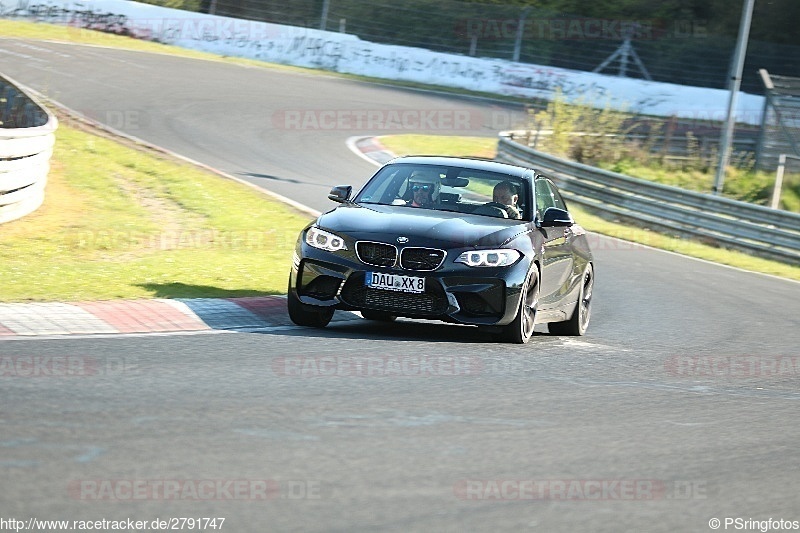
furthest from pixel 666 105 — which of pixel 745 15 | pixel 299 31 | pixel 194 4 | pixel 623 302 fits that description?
pixel 623 302

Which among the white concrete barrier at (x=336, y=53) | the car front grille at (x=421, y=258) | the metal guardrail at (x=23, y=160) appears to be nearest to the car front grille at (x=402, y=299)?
the car front grille at (x=421, y=258)

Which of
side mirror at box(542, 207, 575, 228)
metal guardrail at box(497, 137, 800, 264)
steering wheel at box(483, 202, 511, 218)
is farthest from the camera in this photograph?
metal guardrail at box(497, 137, 800, 264)

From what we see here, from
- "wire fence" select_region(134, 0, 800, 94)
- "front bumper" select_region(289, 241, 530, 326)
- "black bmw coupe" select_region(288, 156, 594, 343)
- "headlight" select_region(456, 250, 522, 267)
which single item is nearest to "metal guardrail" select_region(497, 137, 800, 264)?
"black bmw coupe" select_region(288, 156, 594, 343)

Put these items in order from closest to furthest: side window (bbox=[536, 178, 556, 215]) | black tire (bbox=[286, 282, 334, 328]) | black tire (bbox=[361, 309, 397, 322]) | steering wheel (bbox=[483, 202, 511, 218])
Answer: black tire (bbox=[361, 309, 397, 322]), black tire (bbox=[286, 282, 334, 328]), steering wheel (bbox=[483, 202, 511, 218]), side window (bbox=[536, 178, 556, 215])

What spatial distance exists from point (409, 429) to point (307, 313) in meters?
3.72

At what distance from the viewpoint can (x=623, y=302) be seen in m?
14.7

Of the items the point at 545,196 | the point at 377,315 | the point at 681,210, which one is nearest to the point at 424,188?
the point at 377,315

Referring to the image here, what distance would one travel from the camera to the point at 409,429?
6.53m

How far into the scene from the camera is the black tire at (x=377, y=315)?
32.3 ft

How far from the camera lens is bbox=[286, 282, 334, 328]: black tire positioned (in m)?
9.95

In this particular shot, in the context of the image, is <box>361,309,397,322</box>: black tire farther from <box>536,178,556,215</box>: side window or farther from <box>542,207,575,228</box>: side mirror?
<box>536,178,556,215</box>: side window

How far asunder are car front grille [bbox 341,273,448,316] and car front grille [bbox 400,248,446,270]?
0.49 feet

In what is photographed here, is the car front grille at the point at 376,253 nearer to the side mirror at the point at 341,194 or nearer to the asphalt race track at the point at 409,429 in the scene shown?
the asphalt race track at the point at 409,429

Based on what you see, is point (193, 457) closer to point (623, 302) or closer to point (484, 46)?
point (623, 302)
